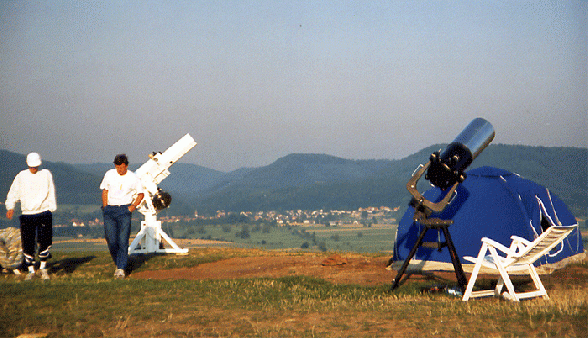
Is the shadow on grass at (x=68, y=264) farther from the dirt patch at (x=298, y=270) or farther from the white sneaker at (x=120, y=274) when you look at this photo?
the white sneaker at (x=120, y=274)

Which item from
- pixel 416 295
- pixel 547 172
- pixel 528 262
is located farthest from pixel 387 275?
pixel 547 172

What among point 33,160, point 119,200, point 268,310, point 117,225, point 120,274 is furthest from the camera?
point 120,274

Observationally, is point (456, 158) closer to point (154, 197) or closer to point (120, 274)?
point (120, 274)

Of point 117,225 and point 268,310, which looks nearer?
point 268,310

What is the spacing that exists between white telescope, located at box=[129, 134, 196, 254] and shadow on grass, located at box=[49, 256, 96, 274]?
6.03ft

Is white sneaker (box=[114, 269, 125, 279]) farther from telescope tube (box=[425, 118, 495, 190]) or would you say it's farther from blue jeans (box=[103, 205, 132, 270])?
telescope tube (box=[425, 118, 495, 190])

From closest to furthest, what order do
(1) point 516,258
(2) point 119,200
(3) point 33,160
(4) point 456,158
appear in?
(1) point 516,258
(4) point 456,158
(3) point 33,160
(2) point 119,200

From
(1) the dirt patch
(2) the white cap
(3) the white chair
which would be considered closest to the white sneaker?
(1) the dirt patch

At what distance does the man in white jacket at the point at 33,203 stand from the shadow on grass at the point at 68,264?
7.46 feet

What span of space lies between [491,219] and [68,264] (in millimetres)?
11960

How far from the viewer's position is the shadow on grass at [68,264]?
1480 cm

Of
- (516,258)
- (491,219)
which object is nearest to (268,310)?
(516,258)

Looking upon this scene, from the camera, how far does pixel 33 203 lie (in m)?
12.1

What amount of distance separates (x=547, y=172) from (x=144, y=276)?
156435 millimetres
